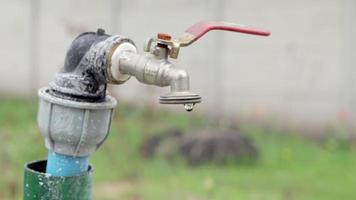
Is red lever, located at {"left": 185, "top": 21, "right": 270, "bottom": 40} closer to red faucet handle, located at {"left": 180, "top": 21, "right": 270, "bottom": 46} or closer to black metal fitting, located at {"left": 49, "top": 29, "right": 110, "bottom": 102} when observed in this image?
red faucet handle, located at {"left": 180, "top": 21, "right": 270, "bottom": 46}

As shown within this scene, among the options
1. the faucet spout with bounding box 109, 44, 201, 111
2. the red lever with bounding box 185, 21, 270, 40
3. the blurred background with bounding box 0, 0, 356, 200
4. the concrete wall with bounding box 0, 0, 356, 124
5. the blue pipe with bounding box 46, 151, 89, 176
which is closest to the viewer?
the faucet spout with bounding box 109, 44, 201, 111

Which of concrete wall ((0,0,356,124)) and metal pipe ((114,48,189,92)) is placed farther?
concrete wall ((0,0,356,124))

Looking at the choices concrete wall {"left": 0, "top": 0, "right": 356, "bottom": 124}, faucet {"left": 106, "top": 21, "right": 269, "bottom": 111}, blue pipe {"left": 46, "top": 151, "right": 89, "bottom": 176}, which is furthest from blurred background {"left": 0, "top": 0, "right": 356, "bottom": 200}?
faucet {"left": 106, "top": 21, "right": 269, "bottom": 111}

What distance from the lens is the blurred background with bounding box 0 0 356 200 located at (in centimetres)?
496

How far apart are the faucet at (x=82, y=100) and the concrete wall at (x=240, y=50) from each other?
4.72 metres

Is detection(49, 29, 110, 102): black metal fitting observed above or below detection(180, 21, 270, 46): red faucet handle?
below

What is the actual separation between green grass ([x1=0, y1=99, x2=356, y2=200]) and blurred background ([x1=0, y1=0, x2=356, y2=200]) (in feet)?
0.04

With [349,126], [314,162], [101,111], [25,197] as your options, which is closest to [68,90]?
[101,111]

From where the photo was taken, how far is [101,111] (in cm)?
157

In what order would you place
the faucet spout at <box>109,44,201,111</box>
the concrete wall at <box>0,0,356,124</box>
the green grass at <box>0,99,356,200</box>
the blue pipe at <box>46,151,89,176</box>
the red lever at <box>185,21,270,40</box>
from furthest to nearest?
1. the concrete wall at <box>0,0,356,124</box>
2. the green grass at <box>0,99,356,200</box>
3. the blue pipe at <box>46,151,89,176</box>
4. the red lever at <box>185,21,270,40</box>
5. the faucet spout at <box>109,44,201,111</box>

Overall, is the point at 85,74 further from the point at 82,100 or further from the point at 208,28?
the point at 208,28

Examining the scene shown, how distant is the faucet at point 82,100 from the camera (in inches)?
59.4

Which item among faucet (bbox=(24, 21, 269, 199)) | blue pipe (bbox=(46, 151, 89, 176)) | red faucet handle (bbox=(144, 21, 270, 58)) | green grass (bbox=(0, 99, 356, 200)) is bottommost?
green grass (bbox=(0, 99, 356, 200))

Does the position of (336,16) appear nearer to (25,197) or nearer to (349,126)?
(349,126)
